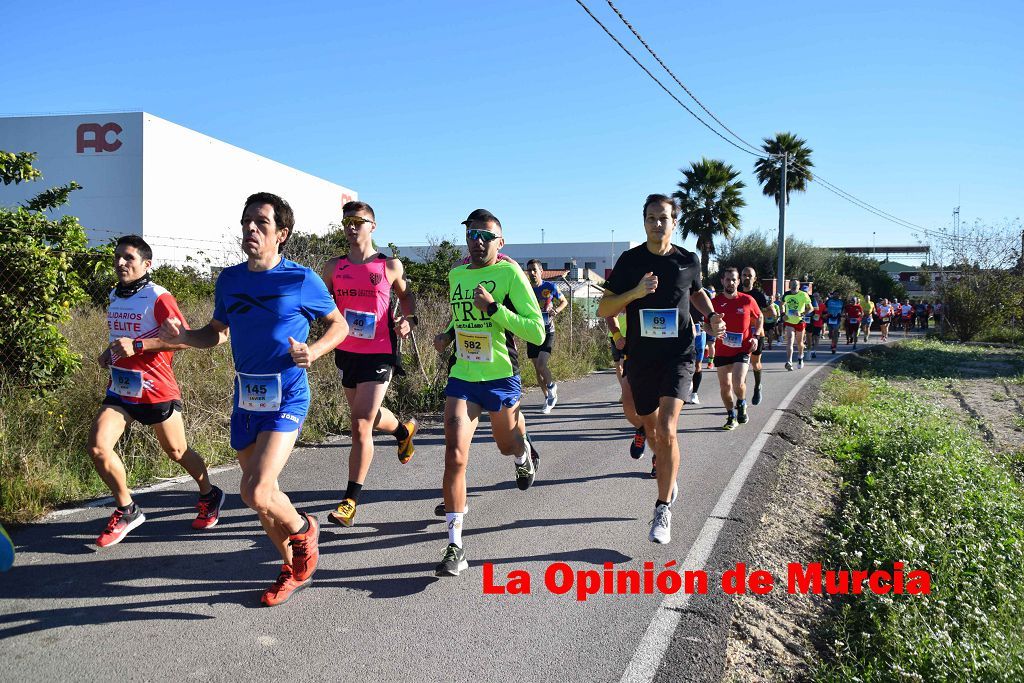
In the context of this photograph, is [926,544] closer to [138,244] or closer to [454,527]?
[454,527]

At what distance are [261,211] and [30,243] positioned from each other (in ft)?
14.9

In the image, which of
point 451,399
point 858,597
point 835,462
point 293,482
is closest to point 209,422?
point 293,482

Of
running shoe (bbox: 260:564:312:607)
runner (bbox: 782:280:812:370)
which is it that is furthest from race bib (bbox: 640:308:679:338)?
runner (bbox: 782:280:812:370)

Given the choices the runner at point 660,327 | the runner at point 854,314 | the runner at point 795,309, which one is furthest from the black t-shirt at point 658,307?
the runner at point 854,314

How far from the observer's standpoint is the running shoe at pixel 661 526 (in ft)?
15.2

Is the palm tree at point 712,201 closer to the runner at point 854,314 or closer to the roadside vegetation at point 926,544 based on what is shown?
the runner at point 854,314

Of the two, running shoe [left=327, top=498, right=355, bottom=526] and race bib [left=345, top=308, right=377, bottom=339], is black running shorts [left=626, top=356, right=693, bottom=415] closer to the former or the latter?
race bib [left=345, top=308, right=377, bottom=339]

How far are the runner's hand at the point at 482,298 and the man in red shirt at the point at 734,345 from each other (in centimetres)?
521

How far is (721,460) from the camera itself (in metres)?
7.14

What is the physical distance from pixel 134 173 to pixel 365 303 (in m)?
35.3

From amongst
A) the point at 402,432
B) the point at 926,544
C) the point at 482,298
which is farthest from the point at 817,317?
the point at 482,298

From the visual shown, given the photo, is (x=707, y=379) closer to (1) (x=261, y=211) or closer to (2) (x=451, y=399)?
(2) (x=451, y=399)

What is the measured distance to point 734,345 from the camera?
8.81 m

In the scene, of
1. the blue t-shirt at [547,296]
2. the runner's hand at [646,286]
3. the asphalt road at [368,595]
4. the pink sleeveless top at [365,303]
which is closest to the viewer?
the asphalt road at [368,595]
